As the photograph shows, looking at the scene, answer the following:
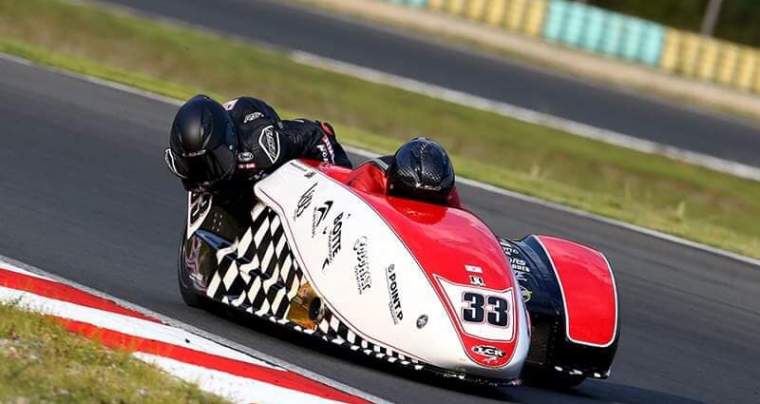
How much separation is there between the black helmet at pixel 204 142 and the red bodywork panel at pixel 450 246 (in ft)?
2.36

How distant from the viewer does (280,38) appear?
23.9m

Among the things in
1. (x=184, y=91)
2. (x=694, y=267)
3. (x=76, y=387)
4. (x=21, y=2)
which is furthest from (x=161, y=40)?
(x=76, y=387)

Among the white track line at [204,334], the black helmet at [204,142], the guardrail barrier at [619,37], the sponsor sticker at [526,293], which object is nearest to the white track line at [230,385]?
the white track line at [204,334]

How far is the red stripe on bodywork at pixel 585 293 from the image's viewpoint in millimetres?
6590

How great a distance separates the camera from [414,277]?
233 inches

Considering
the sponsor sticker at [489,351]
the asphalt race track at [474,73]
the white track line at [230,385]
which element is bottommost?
the asphalt race track at [474,73]

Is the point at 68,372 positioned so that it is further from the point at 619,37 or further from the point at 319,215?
the point at 619,37

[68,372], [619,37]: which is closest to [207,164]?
[68,372]

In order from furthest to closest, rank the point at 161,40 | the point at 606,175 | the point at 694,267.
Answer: the point at 161,40 < the point at 606,175 < the point at 694,267

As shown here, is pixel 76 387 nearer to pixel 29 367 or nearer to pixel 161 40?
pixel 29 367

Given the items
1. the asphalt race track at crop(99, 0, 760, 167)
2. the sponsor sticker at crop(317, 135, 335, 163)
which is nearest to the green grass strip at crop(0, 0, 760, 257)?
the asphalt race track at crop(99, 0, 760, 167)

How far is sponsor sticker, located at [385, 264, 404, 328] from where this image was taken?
5.88 metres

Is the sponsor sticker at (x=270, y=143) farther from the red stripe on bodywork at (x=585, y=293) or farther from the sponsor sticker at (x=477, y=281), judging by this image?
the sponsor sticker at (x=477, y=281)

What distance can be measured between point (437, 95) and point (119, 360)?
54.0 ft
